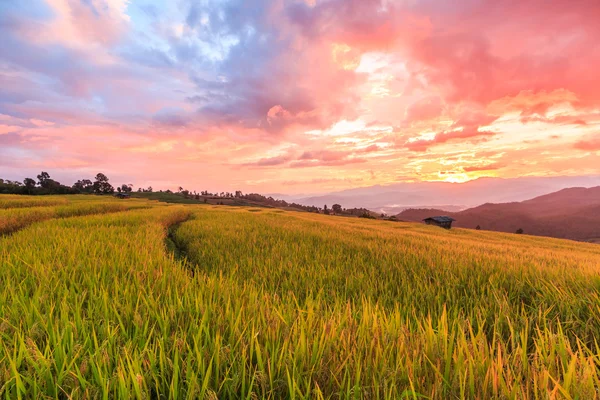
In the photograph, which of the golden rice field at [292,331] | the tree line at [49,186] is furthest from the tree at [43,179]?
the golden rice field at [292,331]

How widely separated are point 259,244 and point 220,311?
4738 millimetres

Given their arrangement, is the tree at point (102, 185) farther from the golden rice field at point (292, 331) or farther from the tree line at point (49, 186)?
the golden rice field at point (292, 331)

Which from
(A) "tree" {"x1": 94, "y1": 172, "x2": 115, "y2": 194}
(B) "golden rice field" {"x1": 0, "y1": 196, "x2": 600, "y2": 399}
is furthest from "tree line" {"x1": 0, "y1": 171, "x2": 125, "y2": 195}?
(B) "golden rice field" {"x1": 0, "y1": 196, "x2": 600, "y2": 399}

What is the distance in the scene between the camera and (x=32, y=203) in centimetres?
1884

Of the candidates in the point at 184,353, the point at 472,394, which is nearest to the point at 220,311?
the point at 184,353

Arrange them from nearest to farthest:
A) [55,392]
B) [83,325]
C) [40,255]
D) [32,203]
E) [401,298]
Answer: [55,392]
[83,325]
[401,298]
[40,255]
[32,203]

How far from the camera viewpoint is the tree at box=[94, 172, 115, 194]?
3297 inches

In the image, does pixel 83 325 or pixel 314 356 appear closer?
pixel 314 356

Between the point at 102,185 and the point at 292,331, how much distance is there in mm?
107448

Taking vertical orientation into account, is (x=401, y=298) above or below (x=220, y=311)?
below

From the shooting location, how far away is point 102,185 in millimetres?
85938

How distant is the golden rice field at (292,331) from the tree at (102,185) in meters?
98.7

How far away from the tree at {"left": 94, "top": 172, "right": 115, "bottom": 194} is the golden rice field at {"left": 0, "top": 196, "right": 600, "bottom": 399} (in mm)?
98745

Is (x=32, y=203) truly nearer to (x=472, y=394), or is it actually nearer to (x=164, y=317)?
(x=164, y=317)
